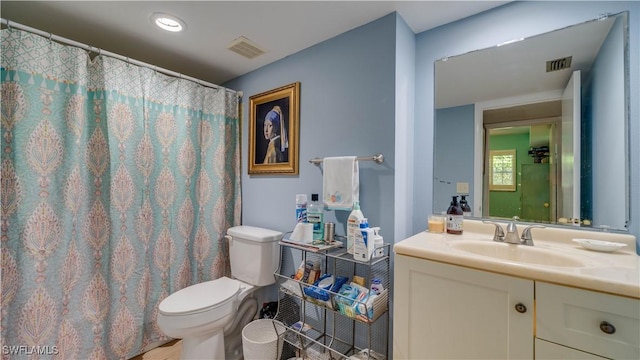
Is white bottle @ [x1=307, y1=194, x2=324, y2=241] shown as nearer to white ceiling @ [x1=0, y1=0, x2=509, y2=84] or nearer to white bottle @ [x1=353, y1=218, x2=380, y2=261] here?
white bottle @ [x1=353, y1=218, x2=380, y2=261]

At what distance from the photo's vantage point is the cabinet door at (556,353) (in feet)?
2.26

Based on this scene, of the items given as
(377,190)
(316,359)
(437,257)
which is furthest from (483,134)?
(316,359)

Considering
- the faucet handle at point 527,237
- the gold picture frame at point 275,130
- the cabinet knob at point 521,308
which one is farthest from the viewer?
the gold picture frame at point 275,130

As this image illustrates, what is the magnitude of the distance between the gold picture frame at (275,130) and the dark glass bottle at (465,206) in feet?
3.25

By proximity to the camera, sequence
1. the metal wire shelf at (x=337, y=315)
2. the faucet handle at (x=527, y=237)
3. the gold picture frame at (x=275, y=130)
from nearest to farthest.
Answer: the faucet handle at (x=527, y=237), the metal wire shelf at (x=337, y=315), the gold picture frame at (x=275, y=130)

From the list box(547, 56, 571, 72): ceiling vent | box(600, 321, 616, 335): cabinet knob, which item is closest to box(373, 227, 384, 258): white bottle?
box(600, 321, 616, 335): cabinet knob

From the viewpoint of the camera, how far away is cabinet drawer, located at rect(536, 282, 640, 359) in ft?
2.11

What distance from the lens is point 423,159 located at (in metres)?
1.46

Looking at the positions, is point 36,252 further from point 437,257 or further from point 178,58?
point 437,257

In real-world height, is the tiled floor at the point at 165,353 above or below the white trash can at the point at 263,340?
below

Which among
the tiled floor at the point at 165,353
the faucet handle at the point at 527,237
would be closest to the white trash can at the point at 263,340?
the tiled floor at the point at 165,353

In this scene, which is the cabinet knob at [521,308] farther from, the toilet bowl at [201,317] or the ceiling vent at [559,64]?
the toilet bowl at [201,317]

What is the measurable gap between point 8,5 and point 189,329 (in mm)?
1908

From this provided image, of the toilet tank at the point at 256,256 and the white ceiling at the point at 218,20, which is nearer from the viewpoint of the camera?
the white ceiling at the point at 218,20
